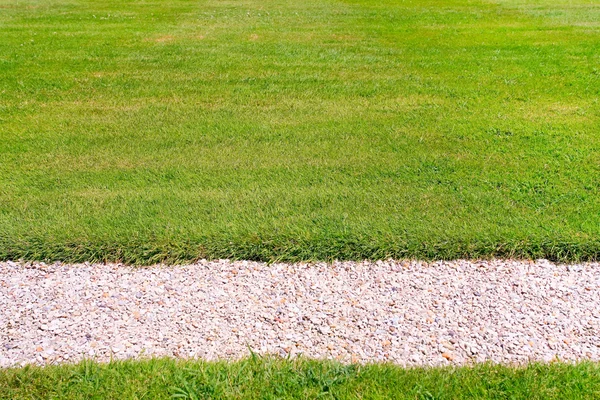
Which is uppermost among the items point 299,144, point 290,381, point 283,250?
point 299,144

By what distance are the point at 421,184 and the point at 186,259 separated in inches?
101

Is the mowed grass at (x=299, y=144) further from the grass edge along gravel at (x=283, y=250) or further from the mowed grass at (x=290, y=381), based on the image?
the mowed grass at (x=290, y=381)

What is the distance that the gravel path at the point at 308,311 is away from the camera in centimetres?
355

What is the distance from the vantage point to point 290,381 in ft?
10.7

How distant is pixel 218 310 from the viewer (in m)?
3.91

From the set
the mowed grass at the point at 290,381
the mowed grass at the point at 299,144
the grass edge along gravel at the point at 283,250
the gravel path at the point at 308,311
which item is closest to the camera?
the mowed grass at the point at 290,381

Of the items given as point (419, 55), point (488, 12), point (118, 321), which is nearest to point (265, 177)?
point (118, 321)

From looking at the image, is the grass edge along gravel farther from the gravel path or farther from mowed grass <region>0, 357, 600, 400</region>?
mowed grass <region>0, 357, 600, 400</region>

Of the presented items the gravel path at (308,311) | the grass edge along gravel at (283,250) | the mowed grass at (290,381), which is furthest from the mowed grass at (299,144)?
the mowed grass at (290,381)

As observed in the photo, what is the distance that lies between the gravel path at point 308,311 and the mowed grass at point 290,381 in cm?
14

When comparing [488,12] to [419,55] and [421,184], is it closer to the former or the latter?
[419,55]

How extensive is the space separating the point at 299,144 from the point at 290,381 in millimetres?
3709

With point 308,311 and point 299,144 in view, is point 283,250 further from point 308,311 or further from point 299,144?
point 299,144

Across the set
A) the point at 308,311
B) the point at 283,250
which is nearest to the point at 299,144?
the point at 283,250
